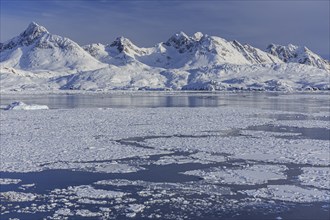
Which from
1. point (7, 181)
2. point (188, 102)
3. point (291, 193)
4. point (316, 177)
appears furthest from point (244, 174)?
point (188, 102)

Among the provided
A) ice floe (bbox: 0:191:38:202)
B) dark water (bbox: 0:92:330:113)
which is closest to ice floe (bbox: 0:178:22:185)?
ice floe (bbox: 0:191:38:202)

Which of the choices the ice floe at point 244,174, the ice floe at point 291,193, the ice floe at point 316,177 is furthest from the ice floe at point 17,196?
the ice floe at point 316,177

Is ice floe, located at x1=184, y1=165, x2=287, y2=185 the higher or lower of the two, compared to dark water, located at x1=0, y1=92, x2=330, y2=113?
lower

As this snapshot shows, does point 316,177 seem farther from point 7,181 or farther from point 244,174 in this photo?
point 7,181

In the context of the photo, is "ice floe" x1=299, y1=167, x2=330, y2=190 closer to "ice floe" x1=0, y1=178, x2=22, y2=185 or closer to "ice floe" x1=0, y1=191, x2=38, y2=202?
"ice floe" x1=0, y1=191, x2=38, y2=202

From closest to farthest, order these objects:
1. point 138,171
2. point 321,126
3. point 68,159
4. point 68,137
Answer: point 138,171 < point 68,159 < point 68,137 < point 321,126

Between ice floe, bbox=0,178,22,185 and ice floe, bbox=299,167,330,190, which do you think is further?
ice floe, bbox=0,178,22,185

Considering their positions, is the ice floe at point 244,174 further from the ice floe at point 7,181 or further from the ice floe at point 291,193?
the ice floe at point 7,181

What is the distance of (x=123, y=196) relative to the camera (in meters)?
12.8

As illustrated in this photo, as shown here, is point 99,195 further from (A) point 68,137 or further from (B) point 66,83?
(B) point 66,83

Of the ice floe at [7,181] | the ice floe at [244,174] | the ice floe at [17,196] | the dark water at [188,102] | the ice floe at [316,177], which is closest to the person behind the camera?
the ice floe at [17,196]

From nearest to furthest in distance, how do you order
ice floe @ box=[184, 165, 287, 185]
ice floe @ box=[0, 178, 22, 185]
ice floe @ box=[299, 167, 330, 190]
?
ice floe @ box=[299, 167, 330, 190], ice floe @ box=[0, 178, 22, 185], ice floe @ box=[184, 165, 287, 185]

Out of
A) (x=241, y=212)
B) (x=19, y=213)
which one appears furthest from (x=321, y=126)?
(x=19, y=213)

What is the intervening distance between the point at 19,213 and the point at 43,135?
1474 cm
